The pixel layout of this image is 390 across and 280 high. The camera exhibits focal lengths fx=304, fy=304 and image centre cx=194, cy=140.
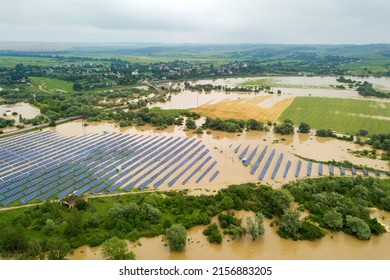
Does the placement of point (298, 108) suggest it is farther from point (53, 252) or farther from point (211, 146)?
point (53, 252)

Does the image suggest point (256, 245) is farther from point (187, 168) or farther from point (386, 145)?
point (386, 145)

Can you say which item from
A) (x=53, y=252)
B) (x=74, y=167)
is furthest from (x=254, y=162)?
(x=53, y=252)

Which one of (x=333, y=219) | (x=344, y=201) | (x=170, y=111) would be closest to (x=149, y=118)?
(x=170, y=111)

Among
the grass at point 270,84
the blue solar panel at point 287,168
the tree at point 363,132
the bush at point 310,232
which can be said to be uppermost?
the grass at point 270,84

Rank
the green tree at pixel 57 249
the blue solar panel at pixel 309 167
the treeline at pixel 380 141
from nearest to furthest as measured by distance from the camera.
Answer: the green tree at pixel 57 249
the blue solar panel at pixel 309 167
the treeline at pixel 380 141

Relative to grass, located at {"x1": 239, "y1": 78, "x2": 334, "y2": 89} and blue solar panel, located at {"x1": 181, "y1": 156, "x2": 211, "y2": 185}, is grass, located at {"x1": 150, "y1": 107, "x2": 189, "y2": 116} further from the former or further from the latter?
grass, located at {"x1": 239, "y1": 78, "x2": 334, "y2": 89}

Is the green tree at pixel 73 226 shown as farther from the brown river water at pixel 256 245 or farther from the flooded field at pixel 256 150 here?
the flooded field at pixel 256 150

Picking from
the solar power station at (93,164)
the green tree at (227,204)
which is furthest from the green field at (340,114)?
the green tree at (227,204)
